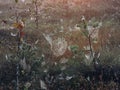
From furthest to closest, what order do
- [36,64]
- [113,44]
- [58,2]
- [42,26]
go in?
1. [58,2]
2. [42,26]
3. [113,44]
4. [36,64]

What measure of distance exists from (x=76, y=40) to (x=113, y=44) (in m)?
1.00

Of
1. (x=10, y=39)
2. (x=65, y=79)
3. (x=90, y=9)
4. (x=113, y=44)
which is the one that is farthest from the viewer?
(x=90, y=9)

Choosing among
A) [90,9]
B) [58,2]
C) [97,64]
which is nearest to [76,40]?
[97,64]

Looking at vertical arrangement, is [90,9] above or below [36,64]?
above

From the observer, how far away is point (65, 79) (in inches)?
320

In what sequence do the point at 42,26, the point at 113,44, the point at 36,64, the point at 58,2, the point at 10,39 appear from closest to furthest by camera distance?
the point at 36,64 → the point at 113,44 → the point at 10,39 → the point at 42,26 → the point at 58,2

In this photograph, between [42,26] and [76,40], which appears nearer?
[76,40]

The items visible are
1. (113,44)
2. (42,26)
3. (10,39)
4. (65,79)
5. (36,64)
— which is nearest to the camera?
(65,79)

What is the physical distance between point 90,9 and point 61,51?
3.81 meters

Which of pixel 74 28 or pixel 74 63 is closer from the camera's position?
pixel 74 63

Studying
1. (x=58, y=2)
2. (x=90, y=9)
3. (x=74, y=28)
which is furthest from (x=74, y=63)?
(x=58, y=2)

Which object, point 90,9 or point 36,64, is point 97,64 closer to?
point 36,64

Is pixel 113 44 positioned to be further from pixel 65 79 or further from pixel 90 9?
pixel 90 9

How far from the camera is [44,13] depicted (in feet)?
42.5
